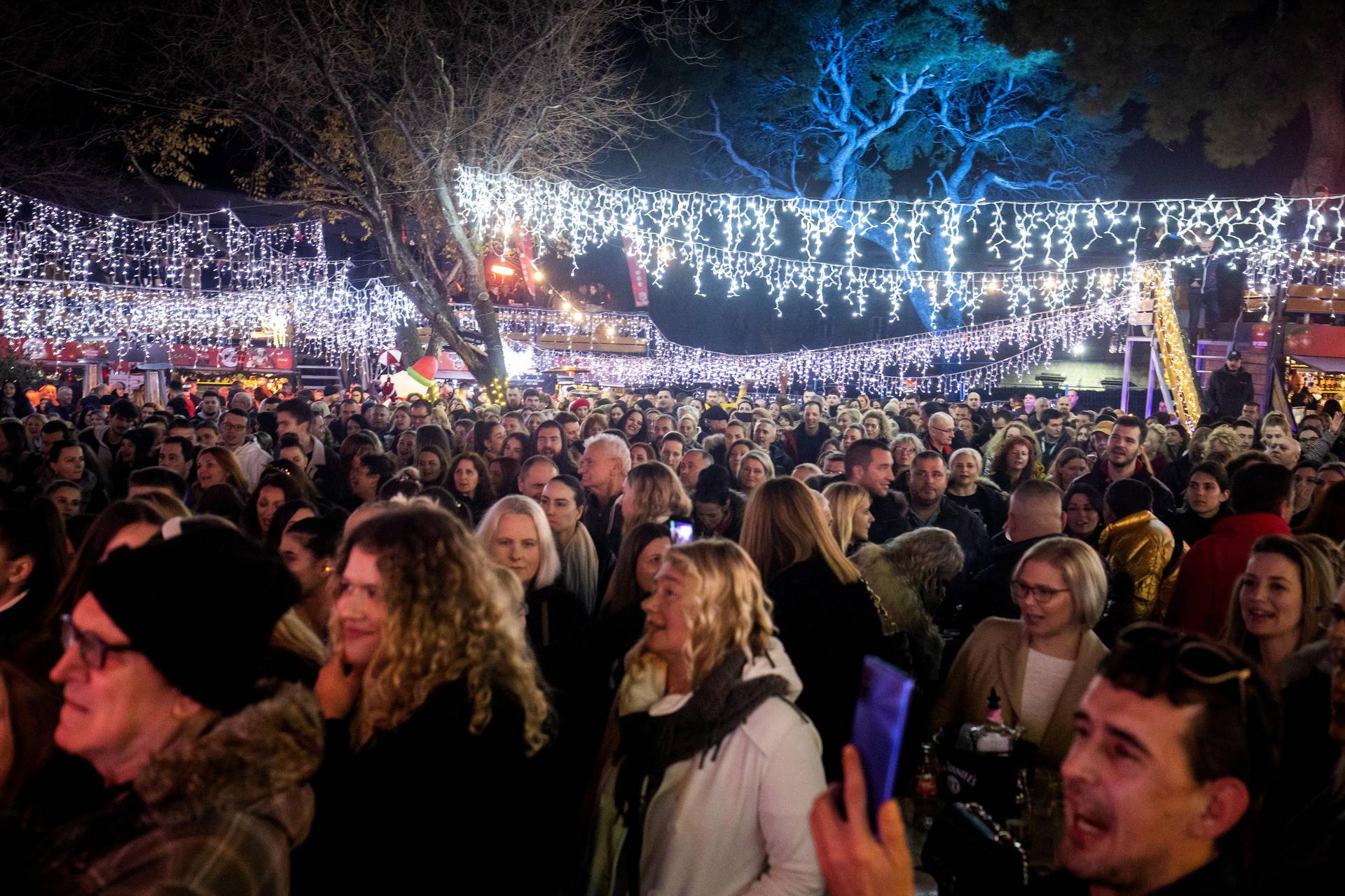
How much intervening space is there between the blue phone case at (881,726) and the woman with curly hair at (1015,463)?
23.8 ft

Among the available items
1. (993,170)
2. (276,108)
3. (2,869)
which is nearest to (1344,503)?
(2,869)

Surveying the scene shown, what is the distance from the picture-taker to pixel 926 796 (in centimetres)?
320

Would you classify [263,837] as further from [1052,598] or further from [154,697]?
[1052,598]

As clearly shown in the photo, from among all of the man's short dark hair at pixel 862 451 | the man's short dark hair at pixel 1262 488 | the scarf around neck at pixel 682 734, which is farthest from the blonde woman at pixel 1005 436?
the scarf around neck at pixel 682 734

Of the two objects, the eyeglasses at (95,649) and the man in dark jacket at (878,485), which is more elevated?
the eyeglasses at (95,649)

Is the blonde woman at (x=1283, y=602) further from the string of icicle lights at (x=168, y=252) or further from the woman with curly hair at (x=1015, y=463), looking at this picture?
the string of icicle lights at (x=168, y=252)

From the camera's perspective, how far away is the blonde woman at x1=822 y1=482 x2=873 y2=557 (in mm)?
5270

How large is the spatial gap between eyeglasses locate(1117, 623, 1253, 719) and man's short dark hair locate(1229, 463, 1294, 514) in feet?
12.4

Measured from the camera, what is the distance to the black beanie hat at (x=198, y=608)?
171 centimetres

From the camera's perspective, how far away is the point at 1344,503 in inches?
202

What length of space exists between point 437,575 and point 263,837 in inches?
32.5

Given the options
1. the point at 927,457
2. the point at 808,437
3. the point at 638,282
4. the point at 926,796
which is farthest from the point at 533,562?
the point at 638,282

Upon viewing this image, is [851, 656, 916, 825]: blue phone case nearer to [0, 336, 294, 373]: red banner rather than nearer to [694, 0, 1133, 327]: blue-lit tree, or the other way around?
[0, 336, 294, 373]: red banner

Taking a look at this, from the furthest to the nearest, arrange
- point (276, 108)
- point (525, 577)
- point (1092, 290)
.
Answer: point (1092, 290) → point (276, 108) → point (525, 577)
